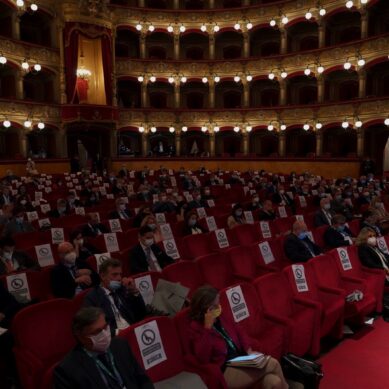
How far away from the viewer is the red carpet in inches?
184

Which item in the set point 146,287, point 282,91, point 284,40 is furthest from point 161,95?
point 146,287

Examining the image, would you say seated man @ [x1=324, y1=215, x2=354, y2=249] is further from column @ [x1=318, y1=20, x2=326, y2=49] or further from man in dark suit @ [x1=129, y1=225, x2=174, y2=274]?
column @ [x1=318, y1=20, x2=326, y2=49]

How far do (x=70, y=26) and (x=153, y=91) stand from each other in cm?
854

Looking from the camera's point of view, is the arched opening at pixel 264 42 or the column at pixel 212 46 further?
the arched opening at pixel 264 42

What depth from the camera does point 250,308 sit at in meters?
4.99

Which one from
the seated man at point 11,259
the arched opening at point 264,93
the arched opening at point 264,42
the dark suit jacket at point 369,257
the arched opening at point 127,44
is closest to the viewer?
the seated man at point 11,259

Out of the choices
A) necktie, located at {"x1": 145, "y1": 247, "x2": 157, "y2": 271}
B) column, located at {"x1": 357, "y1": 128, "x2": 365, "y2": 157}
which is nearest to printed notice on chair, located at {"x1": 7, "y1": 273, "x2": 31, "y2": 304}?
necktie, located at {"x1": 145, "y1": 247, "x2": 157, "y2": 271}

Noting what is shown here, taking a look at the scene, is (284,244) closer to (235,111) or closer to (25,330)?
(25,330)

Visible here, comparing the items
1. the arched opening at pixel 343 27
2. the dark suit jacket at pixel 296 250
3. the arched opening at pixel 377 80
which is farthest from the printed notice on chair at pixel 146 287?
the arched opening at pixel 343 27

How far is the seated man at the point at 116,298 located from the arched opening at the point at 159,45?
98.3ft

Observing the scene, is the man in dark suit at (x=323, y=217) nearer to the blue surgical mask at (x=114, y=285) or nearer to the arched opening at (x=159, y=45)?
the blue surgical mask at (x=114, y=285)

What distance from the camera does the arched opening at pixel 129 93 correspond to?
1277 inches

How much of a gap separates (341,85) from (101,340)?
2884cm

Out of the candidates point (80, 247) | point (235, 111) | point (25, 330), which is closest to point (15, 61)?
point (235, 111)
